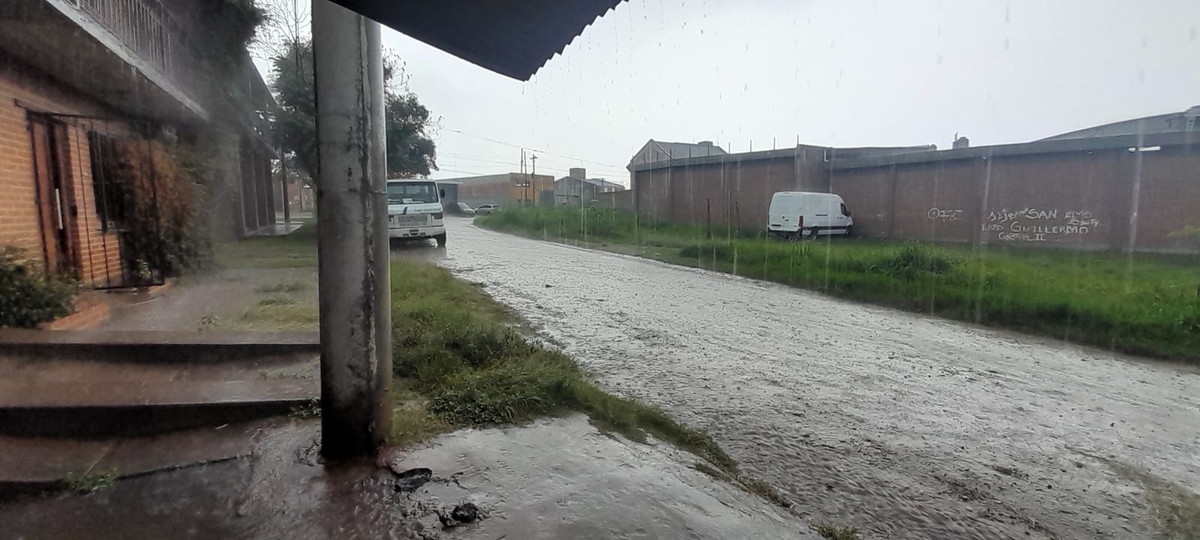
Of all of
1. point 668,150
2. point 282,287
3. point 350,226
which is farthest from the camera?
point 668,150

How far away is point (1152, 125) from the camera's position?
73.8 feet

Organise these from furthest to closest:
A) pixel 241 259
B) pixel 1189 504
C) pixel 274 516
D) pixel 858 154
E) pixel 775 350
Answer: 1. pixel 858 154
2. pixel 241 259
3. pixel 775 350
4. pixel 1189 504
5. pixel 274 516

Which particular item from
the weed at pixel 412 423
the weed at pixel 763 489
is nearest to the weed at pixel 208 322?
the weed at pixel 412 423

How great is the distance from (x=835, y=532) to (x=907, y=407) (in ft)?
7.86

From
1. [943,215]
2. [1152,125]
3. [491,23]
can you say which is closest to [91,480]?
[491,23]

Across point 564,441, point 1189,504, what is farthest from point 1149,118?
point 564,441

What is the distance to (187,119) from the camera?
390 inches

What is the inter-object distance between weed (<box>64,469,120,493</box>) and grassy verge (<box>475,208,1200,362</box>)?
32.0 ft

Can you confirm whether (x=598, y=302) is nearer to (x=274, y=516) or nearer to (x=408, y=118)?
(x=274, y=516)

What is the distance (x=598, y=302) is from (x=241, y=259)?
22.4 ft

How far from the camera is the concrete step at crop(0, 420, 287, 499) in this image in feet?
10.1

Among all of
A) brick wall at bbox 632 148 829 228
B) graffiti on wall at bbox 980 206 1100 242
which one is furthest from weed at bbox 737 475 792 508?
brick wall at bbox 632 148 829 228

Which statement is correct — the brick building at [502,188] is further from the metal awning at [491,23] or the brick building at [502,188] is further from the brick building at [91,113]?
the metal awning at [491,23]

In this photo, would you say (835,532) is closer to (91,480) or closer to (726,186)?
(91,480)
